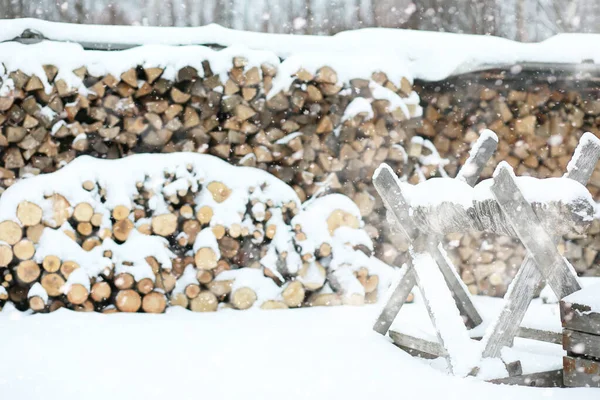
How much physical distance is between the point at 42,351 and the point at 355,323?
5.30ft

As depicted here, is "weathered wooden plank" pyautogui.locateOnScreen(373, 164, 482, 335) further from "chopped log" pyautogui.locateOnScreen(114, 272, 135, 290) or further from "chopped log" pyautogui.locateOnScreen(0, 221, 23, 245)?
"chopped log" pyautogui.locateOnScreen(0, 221, 23, 245)

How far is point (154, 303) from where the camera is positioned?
3709 mm

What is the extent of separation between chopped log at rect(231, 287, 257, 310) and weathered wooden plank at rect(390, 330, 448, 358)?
118 cm

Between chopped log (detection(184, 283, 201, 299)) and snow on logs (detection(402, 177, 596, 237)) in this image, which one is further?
chopped log (detection(184, 283, 201, 299))

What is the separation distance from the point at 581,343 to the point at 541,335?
648 mm

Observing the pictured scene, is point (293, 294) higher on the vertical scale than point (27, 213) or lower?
lower

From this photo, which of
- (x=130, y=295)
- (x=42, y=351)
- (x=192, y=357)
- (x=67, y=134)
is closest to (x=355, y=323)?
(x=192, y=357)

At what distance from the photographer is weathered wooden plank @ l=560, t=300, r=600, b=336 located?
2139 mm

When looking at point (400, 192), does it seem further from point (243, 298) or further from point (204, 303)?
point (204, 303)

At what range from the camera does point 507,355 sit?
7.79 feet

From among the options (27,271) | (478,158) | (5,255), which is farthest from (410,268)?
(5,255)

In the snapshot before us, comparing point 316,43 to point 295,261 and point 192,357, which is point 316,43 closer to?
point 295,261

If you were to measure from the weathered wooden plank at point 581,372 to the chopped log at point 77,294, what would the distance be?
8.67 ft

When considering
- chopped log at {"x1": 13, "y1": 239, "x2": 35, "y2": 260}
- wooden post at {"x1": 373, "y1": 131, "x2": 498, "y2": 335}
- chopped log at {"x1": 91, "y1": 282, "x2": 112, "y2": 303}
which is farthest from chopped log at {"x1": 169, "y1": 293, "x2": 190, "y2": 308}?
wooden post at {"x1": 373, "y1": 131, "x2": 498, "y2": 335}
